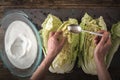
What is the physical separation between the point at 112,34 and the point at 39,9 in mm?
490

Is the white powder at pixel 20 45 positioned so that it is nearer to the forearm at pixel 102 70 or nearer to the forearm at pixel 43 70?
the forearm at pixel 43 70

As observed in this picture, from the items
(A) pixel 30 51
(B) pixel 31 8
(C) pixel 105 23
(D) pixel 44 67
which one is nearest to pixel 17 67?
(A) pixel 30 51

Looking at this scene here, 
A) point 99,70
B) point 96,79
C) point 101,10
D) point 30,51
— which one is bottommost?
point 96,79

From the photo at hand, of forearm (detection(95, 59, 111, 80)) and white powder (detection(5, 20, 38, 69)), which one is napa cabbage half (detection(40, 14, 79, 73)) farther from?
forearm (detection(95, 59, 111, 80))

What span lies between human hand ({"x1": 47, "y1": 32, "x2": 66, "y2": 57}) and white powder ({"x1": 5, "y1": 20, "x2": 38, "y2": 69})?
0.15 meters

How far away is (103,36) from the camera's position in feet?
4.61

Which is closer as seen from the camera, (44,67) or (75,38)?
(44,67)

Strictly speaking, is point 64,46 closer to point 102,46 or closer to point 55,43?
point 55,43

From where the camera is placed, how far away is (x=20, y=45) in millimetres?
1586

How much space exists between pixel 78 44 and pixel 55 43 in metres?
0.19

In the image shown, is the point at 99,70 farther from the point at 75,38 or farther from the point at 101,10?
the point at 101,10

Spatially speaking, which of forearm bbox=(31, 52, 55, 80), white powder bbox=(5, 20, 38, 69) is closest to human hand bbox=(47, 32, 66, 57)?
forearm bbox=(31, 52, 55, 80)

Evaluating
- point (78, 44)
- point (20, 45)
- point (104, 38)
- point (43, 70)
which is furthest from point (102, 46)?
point (20, 45)

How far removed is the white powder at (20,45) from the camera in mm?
1572
